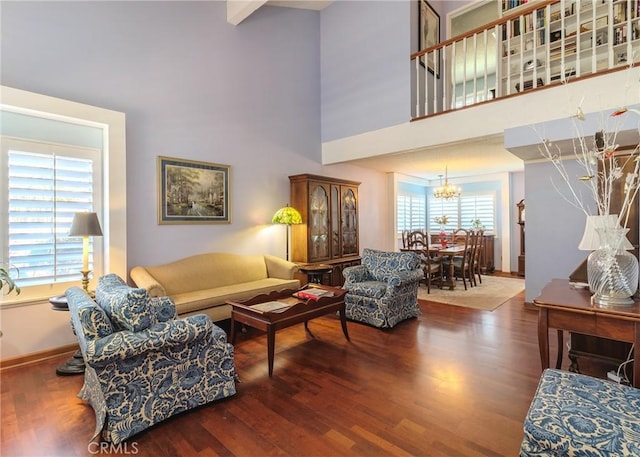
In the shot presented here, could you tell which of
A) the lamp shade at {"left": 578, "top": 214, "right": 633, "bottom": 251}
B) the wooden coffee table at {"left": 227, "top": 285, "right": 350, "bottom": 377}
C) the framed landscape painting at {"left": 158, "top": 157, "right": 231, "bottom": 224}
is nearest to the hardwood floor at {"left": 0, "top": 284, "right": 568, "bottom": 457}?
the wooden coffee table at {"left": 227, "top": 285, "right": 350, "bottom": 377}

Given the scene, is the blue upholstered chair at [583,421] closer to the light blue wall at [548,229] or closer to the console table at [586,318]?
the console table at [586,318]

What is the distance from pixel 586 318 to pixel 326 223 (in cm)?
390

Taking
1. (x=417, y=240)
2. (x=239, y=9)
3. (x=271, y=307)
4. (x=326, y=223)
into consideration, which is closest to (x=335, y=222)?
(x=326, y=223)

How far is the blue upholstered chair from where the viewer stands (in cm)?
117

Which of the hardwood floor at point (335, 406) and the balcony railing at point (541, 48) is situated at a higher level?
the balcony railing at point (541, 48)

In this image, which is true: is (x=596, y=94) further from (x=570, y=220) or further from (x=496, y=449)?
(x=496, y=449)

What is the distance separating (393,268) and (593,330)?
2322 millimetres

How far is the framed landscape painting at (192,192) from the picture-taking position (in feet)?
12.5

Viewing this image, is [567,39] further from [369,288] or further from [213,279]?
[213,279]

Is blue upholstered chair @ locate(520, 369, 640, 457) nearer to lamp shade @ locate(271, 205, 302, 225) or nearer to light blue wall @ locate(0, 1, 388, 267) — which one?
lamp shade @ locate(271, 205, 302, 225)

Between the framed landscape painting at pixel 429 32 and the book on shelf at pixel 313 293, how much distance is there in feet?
11.9

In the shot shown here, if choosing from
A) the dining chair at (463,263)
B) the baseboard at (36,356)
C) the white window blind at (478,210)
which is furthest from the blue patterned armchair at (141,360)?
the white window blind at (478,210)

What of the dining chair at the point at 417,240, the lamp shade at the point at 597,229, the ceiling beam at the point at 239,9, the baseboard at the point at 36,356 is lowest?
the baseboard at the point at 36,356

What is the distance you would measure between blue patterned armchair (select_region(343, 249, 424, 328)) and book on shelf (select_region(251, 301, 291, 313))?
1062 mm
